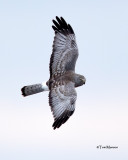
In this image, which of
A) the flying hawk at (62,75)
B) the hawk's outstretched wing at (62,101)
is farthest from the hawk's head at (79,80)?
the hawk's outstretched wing at (62,101)

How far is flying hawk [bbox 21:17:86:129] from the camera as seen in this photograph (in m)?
13.0

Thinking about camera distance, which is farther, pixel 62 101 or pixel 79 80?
pixel 79 80

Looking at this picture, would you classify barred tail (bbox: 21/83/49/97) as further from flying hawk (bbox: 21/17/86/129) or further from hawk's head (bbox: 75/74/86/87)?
hawk's head (bbox: 75/74/86/87)

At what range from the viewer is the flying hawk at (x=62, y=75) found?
12961 mm

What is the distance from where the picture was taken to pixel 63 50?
13.4 metres

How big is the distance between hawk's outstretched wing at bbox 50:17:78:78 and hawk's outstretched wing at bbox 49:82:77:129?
445mm

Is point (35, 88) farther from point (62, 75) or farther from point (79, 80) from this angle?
point (79, 80)

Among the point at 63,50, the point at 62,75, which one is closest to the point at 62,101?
the point at 62,75

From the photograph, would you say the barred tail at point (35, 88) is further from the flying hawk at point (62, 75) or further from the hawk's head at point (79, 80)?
the hawk's head at point (79, 80)

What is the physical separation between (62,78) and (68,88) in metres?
0.32

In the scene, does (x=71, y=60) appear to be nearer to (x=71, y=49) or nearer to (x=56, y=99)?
(x=71, y=49)

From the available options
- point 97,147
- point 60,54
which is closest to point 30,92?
point 60,54

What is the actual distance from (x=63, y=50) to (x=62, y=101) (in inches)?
52.7

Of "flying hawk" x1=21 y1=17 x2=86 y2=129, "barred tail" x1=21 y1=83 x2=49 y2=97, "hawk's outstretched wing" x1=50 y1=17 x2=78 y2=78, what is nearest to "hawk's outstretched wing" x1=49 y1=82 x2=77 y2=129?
"flying hawk" x1=21 y1=17 x2=86 y2=129
